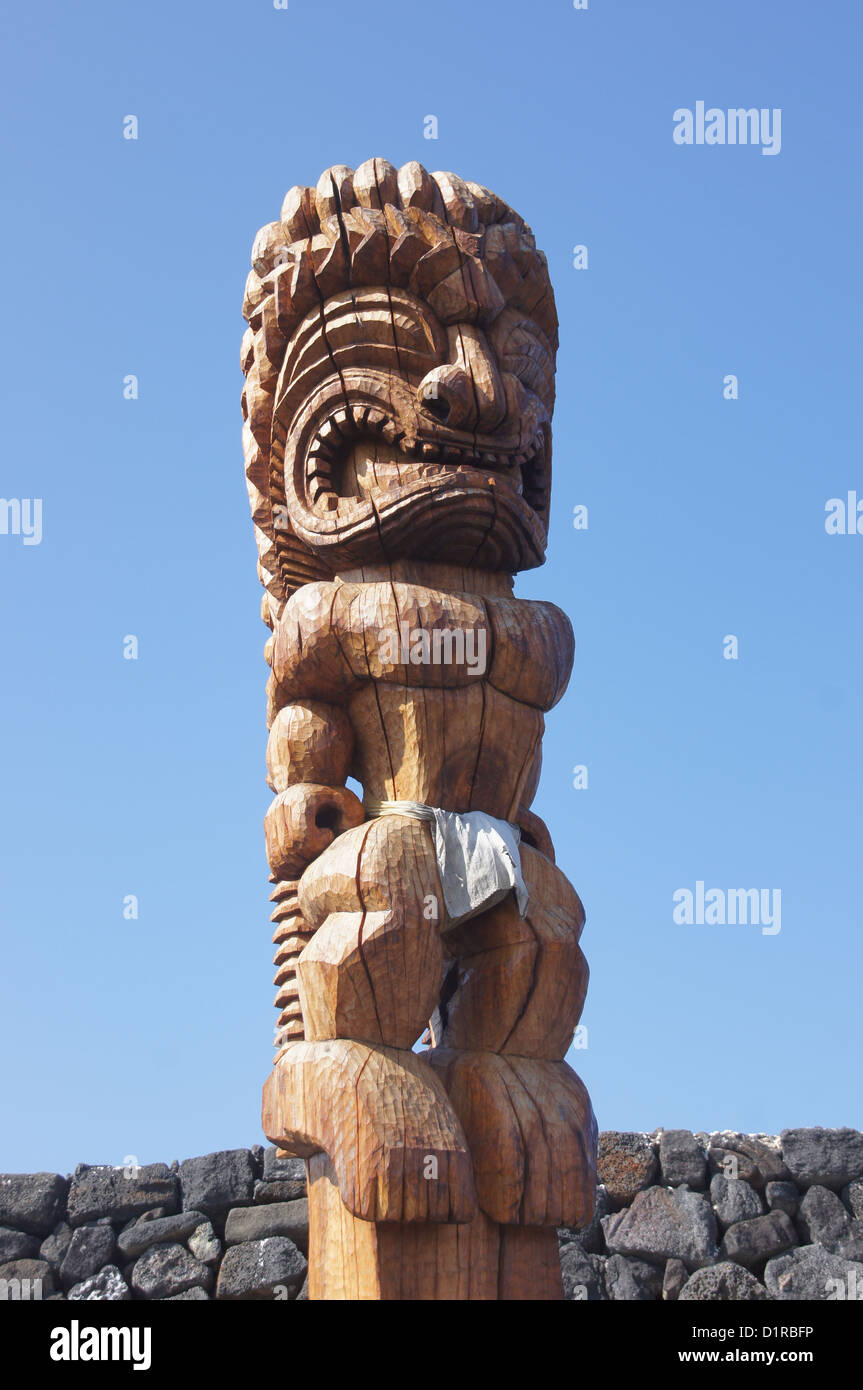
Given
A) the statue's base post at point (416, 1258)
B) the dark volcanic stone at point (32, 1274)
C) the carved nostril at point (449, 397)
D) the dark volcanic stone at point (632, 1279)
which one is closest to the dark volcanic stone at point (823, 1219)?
the dark volcanic stone at point (632, 1279)

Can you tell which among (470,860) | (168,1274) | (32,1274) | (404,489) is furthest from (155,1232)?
(404,489)

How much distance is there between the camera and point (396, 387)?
5.09 metres

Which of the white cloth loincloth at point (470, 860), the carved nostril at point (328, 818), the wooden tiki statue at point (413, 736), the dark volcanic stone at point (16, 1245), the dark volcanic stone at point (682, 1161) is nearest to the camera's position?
the wooden tiki statue at point (413, 736)

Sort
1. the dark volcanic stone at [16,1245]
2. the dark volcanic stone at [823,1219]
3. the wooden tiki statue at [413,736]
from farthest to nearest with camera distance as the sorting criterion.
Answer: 1. the dark volcanic stone at [823,1219]
2. the dark volcanic stone at [16,1245]
3. the wooden tiki statue at [413,736]

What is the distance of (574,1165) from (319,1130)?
0.80 m

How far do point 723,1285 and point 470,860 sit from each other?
8.98 ft

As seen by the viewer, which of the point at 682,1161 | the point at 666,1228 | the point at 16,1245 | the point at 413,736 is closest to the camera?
the point at 413,736

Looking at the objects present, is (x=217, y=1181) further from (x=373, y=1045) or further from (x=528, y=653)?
(x=528, y=653)

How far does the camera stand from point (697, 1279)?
20.6 feet

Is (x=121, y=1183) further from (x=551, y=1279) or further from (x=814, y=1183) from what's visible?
(x=814, y=1183)

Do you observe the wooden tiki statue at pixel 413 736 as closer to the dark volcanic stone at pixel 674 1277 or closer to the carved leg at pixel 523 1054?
the carved leg at pixel 523 1054

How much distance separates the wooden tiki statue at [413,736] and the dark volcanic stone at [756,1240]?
2.11 metres

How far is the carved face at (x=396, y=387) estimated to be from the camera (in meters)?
5.03
